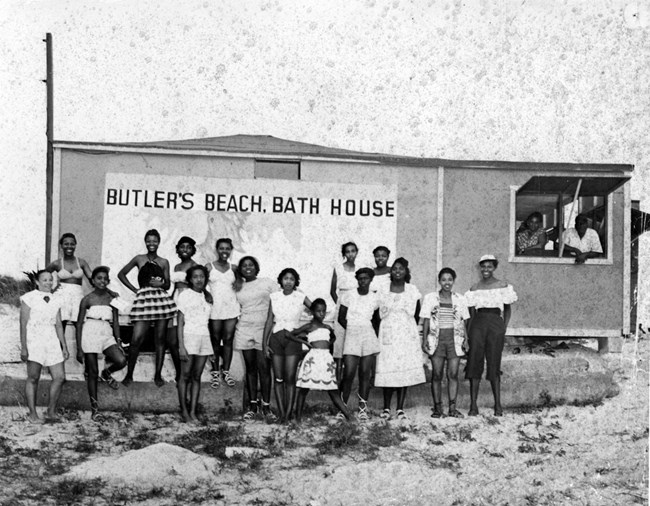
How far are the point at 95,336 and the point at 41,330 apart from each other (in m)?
0.55

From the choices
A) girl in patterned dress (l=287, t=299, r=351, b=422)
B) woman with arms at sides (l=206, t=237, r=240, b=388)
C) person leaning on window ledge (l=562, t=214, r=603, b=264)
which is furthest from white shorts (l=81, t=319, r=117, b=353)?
person leaning on window ledge (l=562, t=214, r=603, b=264)

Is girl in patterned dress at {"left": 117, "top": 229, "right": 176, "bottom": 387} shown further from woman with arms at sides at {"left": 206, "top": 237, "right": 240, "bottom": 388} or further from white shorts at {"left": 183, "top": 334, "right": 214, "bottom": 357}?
woman with arms at sides at {"left": 206, "top": 237, "right": 240, "bottom": 388}

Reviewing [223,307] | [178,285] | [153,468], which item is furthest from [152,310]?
[153,468]

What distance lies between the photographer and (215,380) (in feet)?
32.0

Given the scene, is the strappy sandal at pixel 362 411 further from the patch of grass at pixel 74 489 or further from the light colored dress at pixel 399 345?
the patch of grass at pixel 74 489

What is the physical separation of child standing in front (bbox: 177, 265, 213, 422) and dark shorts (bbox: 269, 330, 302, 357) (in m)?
0.68

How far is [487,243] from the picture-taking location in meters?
11.5

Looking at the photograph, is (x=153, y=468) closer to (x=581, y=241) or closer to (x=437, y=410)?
(x=437, y=410)

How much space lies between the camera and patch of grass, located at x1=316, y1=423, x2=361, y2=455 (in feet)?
27.6

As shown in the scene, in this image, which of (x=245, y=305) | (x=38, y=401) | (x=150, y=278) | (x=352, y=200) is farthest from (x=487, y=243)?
(x=38, y=401)

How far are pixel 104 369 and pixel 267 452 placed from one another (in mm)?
2412

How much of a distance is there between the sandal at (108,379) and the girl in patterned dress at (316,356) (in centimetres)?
209

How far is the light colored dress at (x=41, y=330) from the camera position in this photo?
900 centimetres

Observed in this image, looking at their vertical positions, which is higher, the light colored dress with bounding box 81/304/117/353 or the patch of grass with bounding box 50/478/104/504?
the light colored dress with bounding box 81/304/117/353
